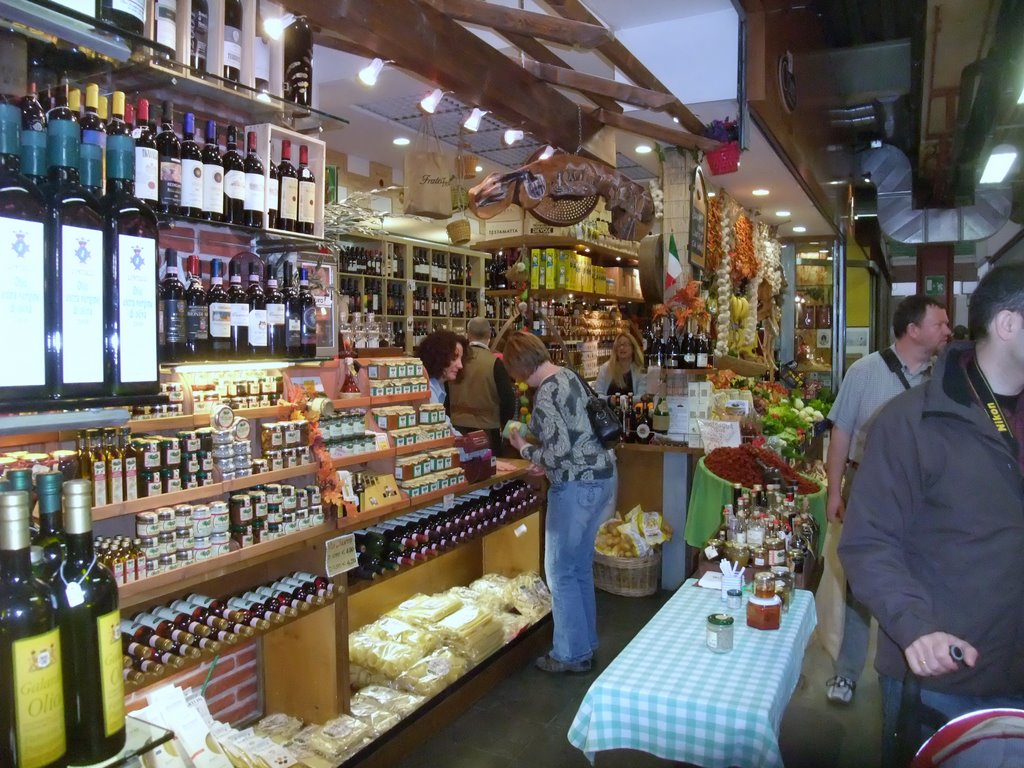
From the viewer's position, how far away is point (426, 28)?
10.8 feet

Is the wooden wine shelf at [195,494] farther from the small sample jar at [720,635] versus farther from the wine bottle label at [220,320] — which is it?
the small sample jar at [720,635]

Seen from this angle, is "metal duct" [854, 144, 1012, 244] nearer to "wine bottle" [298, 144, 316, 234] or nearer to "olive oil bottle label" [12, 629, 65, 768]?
"wine bottle" [298, 144, 316, 234]

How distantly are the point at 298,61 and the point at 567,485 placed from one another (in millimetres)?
2344

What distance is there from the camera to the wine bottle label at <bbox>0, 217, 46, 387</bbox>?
44.5 inches

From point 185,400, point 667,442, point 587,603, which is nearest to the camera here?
point 185,400

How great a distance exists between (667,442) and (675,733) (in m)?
3.54

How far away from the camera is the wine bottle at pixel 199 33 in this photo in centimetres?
241

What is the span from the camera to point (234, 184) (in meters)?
2.49

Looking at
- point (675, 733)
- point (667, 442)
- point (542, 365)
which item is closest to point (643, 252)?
point (667, 442)

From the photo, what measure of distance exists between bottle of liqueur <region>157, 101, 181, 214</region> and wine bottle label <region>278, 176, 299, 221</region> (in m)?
0.49

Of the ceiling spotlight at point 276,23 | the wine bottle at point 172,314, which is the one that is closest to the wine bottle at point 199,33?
the ceiling spotlight at point 276,23

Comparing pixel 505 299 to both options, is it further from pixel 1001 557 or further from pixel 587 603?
pixel 1001 557

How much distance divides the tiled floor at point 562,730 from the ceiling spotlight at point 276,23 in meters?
2.88

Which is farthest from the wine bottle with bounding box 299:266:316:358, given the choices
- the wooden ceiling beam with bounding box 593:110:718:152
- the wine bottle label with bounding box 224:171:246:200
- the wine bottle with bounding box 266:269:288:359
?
the wooden ceiling beam with bounding box 593:110:718:152
